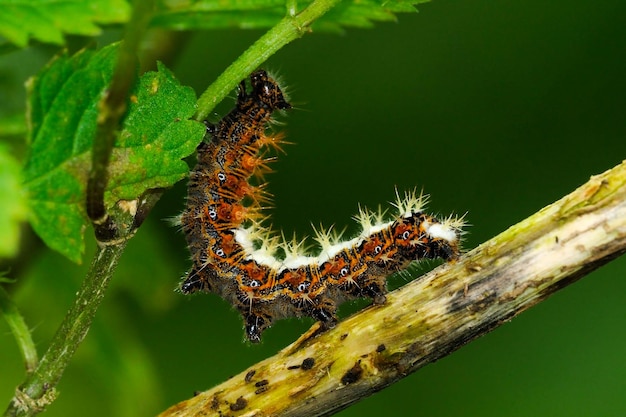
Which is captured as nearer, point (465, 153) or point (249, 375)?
point (249, 375)

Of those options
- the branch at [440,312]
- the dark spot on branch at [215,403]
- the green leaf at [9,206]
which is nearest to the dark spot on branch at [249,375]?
the branch at [440,312]

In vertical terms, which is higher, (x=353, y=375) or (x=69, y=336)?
(x=69, y=336)

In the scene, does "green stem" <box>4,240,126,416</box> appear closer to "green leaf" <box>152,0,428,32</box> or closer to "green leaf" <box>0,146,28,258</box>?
"green leaf" <box>0,146,28,258</box>

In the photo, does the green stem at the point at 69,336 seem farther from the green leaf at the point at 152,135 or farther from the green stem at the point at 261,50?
the green stem at the point at 261,50

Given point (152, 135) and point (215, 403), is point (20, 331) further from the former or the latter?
point (152, 135)

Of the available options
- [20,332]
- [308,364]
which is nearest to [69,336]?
[20,332]

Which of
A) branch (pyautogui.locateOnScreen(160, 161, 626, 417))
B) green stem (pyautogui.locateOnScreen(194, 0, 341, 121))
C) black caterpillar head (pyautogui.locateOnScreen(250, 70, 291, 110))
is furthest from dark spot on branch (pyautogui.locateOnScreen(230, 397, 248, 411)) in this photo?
black caterpillar head (pyautogui.locateOnScreen(250, 70, 291, 110))

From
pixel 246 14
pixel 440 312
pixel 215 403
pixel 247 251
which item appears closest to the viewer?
pixel 440 312

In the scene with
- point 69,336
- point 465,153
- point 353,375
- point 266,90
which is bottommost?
point 353,375
